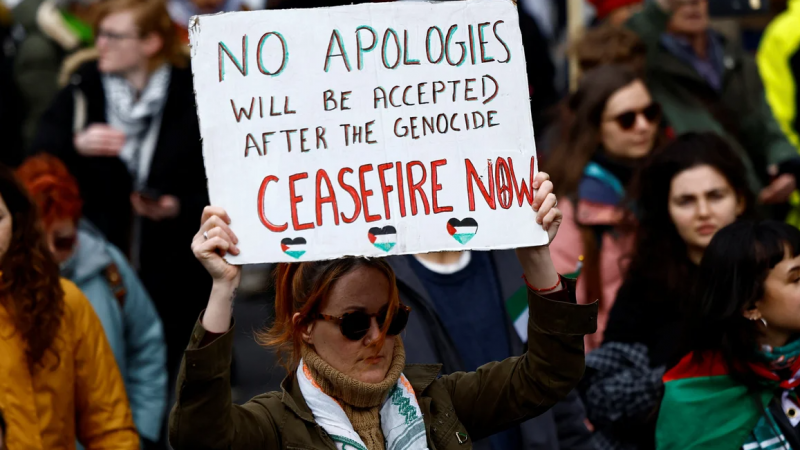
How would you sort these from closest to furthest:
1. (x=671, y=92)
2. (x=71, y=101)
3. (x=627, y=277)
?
(x=627, y=277)
(x=71, y=101)
(x=671, y=92)

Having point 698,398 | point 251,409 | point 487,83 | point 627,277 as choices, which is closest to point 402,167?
point 487,83

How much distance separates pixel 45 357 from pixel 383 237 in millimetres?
1361

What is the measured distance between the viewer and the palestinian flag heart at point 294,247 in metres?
3.29

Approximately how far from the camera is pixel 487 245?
3.37m

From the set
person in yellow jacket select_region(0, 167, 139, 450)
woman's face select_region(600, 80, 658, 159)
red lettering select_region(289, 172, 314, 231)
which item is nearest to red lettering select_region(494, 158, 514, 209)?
red lettering select_region(289, 172, 314, 231)

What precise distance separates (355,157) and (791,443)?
1781 mm

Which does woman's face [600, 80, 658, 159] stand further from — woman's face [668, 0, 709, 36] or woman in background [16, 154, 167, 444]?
woman in background [16, 154, 167, 444]

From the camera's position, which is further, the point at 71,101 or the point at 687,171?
the point at 71,101

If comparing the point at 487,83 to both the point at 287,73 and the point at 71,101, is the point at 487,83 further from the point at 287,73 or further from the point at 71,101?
the point at 71,101

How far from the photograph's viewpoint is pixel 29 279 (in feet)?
13.5

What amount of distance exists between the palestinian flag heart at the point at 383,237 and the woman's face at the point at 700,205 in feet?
7.76

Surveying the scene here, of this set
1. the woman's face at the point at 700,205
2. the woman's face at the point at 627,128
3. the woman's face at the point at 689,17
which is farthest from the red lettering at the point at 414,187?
the woman's face at the point at 689,17

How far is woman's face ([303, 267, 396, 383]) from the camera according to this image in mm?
3326

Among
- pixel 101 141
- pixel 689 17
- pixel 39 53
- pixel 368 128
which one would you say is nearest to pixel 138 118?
pixel 101 141
